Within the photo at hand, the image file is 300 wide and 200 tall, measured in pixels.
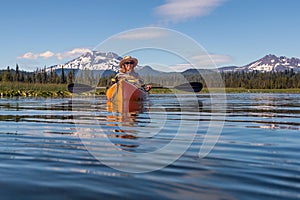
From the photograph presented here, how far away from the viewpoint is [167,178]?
5.22m

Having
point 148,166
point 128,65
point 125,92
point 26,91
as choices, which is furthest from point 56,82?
point 148,166

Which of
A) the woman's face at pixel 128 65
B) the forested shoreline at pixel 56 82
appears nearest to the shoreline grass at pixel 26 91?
the forested shoreline at pixel 56 82

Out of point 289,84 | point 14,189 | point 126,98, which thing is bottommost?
point 14,189

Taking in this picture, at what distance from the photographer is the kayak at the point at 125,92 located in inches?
1160

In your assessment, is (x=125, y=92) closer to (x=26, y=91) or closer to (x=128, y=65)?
(x=128, y=65)

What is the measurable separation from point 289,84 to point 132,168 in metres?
176

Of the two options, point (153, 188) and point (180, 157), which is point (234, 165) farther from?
point (153, 188)

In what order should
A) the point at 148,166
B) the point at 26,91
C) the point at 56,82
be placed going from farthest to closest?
the point at 56,82 < the point at 26,91 < the point at 148,166

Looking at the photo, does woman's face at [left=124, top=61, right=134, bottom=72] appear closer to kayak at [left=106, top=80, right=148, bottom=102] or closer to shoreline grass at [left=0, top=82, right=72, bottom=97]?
kayak at [left=106, top=80, right=148, bottom=102]

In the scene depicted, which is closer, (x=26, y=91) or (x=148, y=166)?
(x=148, y=166)

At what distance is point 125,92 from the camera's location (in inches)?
1178

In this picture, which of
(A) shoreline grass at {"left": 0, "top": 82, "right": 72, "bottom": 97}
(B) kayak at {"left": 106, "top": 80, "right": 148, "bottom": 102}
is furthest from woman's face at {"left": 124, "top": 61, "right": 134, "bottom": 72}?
(A) shoreline grass at {"left": 0, "top": 82, "right": 72, "bottom": 97}

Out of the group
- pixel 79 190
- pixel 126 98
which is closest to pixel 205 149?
pixel 79 190

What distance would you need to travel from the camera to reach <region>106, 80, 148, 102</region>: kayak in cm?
2945
